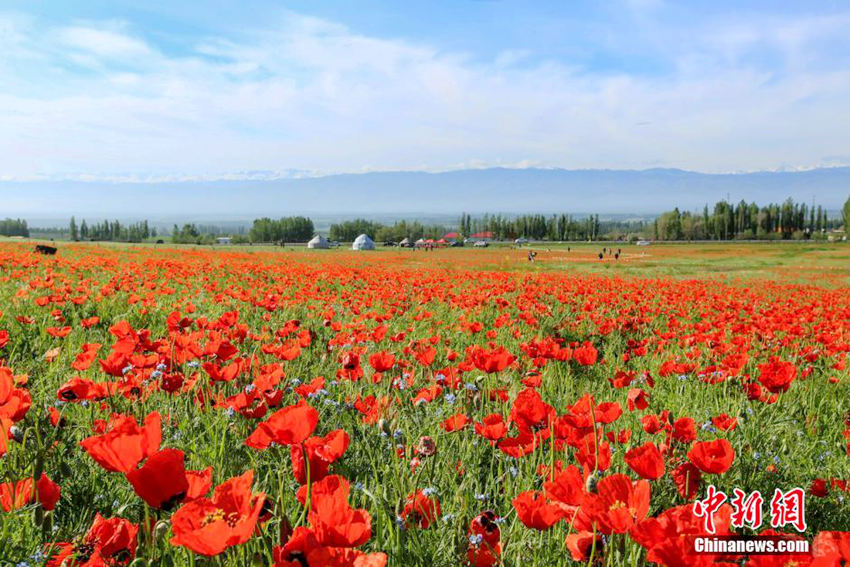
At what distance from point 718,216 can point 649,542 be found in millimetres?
152754

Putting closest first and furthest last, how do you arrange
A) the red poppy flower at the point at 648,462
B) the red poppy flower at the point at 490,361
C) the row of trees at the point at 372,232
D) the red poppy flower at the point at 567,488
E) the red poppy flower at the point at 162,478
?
1. the red poppy flower at the point at 162,478
2. the red poppy flower at the point at 567,488
3. the red poppy flower at the point at 648,462
4. the red poppy flower at the point at 490,361
5. the row of trees at the point at 372,232

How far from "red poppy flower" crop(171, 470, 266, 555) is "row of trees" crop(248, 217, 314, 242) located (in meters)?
165

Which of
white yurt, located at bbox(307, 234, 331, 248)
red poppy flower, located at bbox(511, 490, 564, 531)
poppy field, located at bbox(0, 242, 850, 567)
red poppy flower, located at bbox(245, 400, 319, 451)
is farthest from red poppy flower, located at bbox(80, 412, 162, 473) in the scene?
white yurt, located at bbox(307, 234, 331, 248)

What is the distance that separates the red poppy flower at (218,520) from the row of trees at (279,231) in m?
165

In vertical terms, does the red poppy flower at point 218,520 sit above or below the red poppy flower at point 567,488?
above

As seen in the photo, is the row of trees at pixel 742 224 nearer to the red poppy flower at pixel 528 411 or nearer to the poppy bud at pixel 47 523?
the red poppy flower at pixel 528 411

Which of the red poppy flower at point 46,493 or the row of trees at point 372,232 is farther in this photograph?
the row of trees at point 372,232

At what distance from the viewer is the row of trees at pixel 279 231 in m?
162

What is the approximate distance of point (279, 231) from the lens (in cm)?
16538

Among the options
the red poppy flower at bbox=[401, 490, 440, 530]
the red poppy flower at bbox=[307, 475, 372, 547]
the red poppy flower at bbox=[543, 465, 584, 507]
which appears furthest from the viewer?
the red poppy flower at bbox=[401, 490, 440, 530]

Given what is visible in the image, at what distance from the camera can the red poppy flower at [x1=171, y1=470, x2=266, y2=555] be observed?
88 centimetres

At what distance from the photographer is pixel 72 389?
6.66ft

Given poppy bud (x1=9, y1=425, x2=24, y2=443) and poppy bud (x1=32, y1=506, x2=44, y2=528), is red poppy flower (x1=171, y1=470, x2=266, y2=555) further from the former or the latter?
poppy bud (x1=9, y1=425, x2=24, y2=443)

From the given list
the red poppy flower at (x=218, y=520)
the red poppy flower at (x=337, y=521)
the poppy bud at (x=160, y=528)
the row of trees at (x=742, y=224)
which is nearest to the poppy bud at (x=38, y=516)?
the poppy bud at (x=160, y=528)
